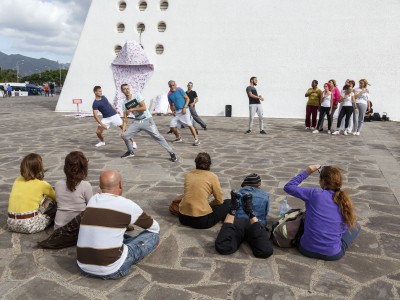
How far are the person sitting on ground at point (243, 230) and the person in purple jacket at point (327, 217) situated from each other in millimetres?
434

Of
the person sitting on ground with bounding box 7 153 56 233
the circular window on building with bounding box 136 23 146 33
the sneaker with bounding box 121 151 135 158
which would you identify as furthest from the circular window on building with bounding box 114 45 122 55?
Answer: the person sitting on ground with bounding box 7 153 56 233

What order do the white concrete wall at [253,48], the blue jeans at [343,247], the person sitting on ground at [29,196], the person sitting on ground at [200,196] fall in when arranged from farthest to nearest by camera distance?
the white concrete wall at [253,48] → the person sitting on ground at [200,196] → the person sitting on ground at [29,196] → the blue jeans at [343,247]

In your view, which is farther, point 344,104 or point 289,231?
point 344,104

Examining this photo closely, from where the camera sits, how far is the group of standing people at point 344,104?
12148mm

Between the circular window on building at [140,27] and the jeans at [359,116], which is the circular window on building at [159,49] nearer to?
the circular window on building at [140,27]

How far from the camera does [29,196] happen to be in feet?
13.2

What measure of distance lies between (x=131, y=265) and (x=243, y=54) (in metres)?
17.3

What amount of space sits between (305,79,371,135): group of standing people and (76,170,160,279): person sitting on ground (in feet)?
34.9

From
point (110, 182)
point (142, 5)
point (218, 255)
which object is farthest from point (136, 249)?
point (142, 5)

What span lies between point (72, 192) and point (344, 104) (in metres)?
10.6

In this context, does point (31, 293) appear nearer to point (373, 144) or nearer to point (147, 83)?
point (373, 144)

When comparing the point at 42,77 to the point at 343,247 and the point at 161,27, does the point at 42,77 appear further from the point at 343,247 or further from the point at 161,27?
the point at 343,247

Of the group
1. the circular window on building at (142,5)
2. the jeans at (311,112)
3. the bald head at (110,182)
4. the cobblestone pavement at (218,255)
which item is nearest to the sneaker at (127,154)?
the cobblestone pavement at (218,255)

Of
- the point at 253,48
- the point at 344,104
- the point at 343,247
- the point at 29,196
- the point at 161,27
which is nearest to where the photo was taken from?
the point at 343,247
